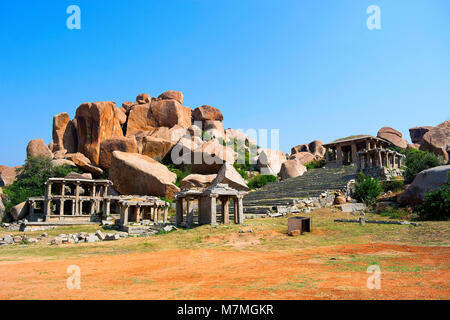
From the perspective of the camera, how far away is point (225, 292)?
6.32m

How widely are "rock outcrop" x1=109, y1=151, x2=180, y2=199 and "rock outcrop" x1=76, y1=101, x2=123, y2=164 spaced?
9507 millimetres

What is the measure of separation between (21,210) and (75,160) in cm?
1208

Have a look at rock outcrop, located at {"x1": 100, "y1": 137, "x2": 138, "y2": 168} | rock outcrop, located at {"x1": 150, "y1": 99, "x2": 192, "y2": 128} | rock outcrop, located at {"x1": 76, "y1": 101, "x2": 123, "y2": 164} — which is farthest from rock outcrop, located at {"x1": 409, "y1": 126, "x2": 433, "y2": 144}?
rock outcrop, located at {"x1": 76, "y1": 101, "x2": 123, "y2": 164}

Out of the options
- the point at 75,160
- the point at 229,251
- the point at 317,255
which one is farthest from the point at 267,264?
the point at 75,160

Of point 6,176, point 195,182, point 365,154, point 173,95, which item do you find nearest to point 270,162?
point 195,182

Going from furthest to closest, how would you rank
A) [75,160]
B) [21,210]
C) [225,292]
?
[75,160]
[21,210]
[225,292]

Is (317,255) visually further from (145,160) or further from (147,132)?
(147,132)

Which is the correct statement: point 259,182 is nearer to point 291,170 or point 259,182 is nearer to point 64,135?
point 291,170

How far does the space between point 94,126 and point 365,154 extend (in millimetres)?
36901

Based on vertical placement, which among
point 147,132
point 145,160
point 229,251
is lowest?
point 229,251

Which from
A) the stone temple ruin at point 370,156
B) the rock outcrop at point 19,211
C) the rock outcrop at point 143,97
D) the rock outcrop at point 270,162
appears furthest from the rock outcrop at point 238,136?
Answer: the rock outcrop at point 19,211

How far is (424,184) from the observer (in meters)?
20.2
